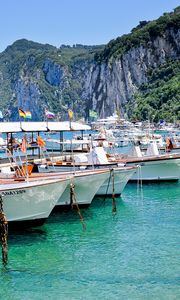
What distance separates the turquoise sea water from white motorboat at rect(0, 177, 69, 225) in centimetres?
94

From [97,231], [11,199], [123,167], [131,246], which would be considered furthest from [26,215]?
[123,167]

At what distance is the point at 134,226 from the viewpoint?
28047mm

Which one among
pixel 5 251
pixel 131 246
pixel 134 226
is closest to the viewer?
pixel 5 251

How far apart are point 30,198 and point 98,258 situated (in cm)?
515

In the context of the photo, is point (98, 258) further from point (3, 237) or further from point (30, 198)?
point (30, 198)

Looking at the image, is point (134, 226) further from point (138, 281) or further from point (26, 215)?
point (138, 281)

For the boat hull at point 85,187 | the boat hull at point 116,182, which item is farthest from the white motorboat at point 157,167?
the boat hull at point 85,187

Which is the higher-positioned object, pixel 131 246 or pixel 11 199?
pixel 11 199

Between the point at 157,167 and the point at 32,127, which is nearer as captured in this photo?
the point at 157,167

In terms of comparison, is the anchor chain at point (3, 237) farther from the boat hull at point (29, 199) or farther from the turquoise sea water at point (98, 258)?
the boat hull at point (29, 199)

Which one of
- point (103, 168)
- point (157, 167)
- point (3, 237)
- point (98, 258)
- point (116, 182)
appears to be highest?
point (103, 168)

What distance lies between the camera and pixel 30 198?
83.5 feet

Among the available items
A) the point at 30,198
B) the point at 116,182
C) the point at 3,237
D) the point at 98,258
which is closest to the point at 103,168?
the point at 116,182

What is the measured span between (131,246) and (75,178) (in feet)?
25.3
